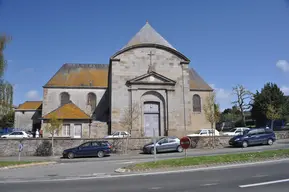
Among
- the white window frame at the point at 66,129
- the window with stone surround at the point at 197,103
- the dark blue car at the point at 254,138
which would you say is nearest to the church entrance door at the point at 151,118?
the white window frame at the point at 66,129

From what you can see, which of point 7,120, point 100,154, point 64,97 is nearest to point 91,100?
point 64,97

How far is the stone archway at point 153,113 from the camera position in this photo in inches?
1278

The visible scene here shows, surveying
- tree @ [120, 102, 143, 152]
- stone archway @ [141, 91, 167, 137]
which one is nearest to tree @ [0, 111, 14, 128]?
tree @ [120, 102, 143, 152]

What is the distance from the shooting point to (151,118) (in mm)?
32844

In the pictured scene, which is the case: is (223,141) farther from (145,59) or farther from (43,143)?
(43,143)

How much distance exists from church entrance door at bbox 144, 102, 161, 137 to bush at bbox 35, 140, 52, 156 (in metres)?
12.2

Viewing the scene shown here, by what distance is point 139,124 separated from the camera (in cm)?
3167

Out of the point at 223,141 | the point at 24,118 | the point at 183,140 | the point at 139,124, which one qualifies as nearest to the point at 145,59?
the point at 139,124

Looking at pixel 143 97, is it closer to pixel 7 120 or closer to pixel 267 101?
pixel 267 101

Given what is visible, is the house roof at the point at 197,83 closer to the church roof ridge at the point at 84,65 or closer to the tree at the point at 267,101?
the tree at the point at 267,101

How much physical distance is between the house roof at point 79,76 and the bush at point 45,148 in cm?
2234

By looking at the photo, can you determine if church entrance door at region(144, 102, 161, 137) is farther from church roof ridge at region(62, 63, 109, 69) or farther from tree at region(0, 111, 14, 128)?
tree at region(0, 111, 14, 128)

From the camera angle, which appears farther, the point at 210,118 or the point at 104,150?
the point at 210,118

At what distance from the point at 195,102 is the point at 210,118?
18.2 metres
